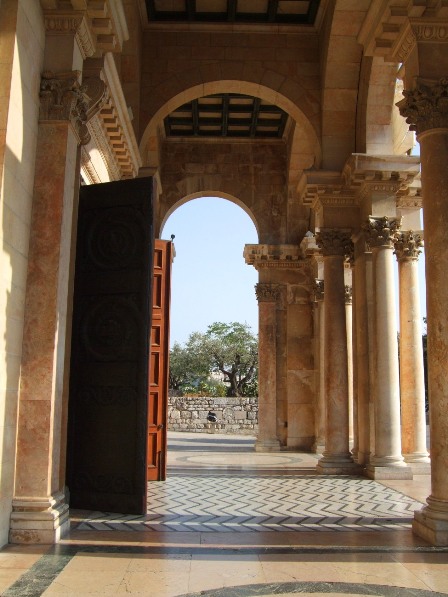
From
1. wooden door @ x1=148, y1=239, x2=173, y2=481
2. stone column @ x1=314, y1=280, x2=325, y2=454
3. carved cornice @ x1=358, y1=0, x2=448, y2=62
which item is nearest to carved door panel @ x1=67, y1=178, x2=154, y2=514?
wooden door @ x1=148, y1=239, x2=173, y2=481

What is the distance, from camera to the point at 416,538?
5988 mm

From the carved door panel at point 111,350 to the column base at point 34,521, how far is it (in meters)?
1.34

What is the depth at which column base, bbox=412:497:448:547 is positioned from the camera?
566 cm

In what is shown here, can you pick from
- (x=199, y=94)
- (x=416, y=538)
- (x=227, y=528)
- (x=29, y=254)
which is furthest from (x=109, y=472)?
(x=199, y=94)

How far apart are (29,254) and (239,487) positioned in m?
5.38

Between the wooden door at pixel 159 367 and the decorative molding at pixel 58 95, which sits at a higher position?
the decorative molding at pixel 58 95

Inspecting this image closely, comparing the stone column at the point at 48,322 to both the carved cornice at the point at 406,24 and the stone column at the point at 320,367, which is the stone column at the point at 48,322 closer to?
the carved cornice at the point at 406,24

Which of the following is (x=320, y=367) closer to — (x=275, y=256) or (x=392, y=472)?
(x=275, y=256)

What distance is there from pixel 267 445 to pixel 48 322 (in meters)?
11.5

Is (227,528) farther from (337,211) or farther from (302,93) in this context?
(302,93)

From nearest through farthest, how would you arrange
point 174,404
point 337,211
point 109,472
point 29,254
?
point 29,254, point 109,472, point 337,211, point 174,404

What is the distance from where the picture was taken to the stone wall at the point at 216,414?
30906mm

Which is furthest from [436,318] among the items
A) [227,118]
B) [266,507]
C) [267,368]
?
[227,118]

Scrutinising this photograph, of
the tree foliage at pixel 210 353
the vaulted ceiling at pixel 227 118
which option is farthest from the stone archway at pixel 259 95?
the tree foliage at pixel 210 353
